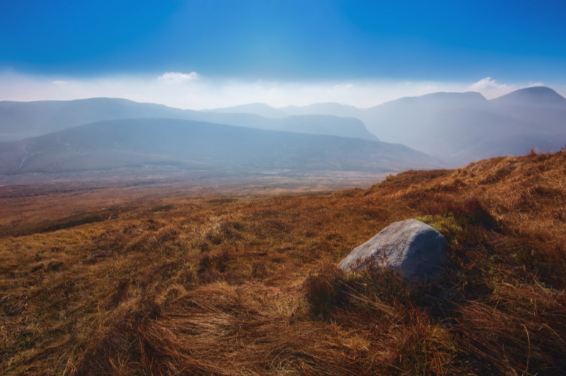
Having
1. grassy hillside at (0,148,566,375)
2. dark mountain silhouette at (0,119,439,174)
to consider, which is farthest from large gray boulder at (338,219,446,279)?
dark mountain silhouette at (0,119,439,174)

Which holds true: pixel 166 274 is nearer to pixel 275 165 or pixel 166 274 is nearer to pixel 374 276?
pixel 374 276

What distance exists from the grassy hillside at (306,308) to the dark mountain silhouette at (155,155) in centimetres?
11399

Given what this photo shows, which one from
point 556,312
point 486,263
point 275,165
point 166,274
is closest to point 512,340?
point 556,312

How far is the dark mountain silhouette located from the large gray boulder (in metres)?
117

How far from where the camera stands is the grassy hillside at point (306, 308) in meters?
2.77

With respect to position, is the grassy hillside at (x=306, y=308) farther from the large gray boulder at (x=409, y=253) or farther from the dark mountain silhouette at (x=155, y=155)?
the dark mountain silhouette at (x=155, y=155)

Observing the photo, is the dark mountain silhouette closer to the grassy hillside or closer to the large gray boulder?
A: the grassy hillside

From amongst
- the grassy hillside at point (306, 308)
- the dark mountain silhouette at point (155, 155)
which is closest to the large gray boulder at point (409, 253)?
the grassy hillside at point (306, 308)

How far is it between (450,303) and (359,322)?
4.43ft

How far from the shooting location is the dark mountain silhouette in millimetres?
118438

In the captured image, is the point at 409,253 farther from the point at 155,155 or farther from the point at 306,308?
the point at 155,155

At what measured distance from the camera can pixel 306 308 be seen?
3.92 meters

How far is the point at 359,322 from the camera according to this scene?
3387mm

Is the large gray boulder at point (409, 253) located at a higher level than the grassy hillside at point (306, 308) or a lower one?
higher
